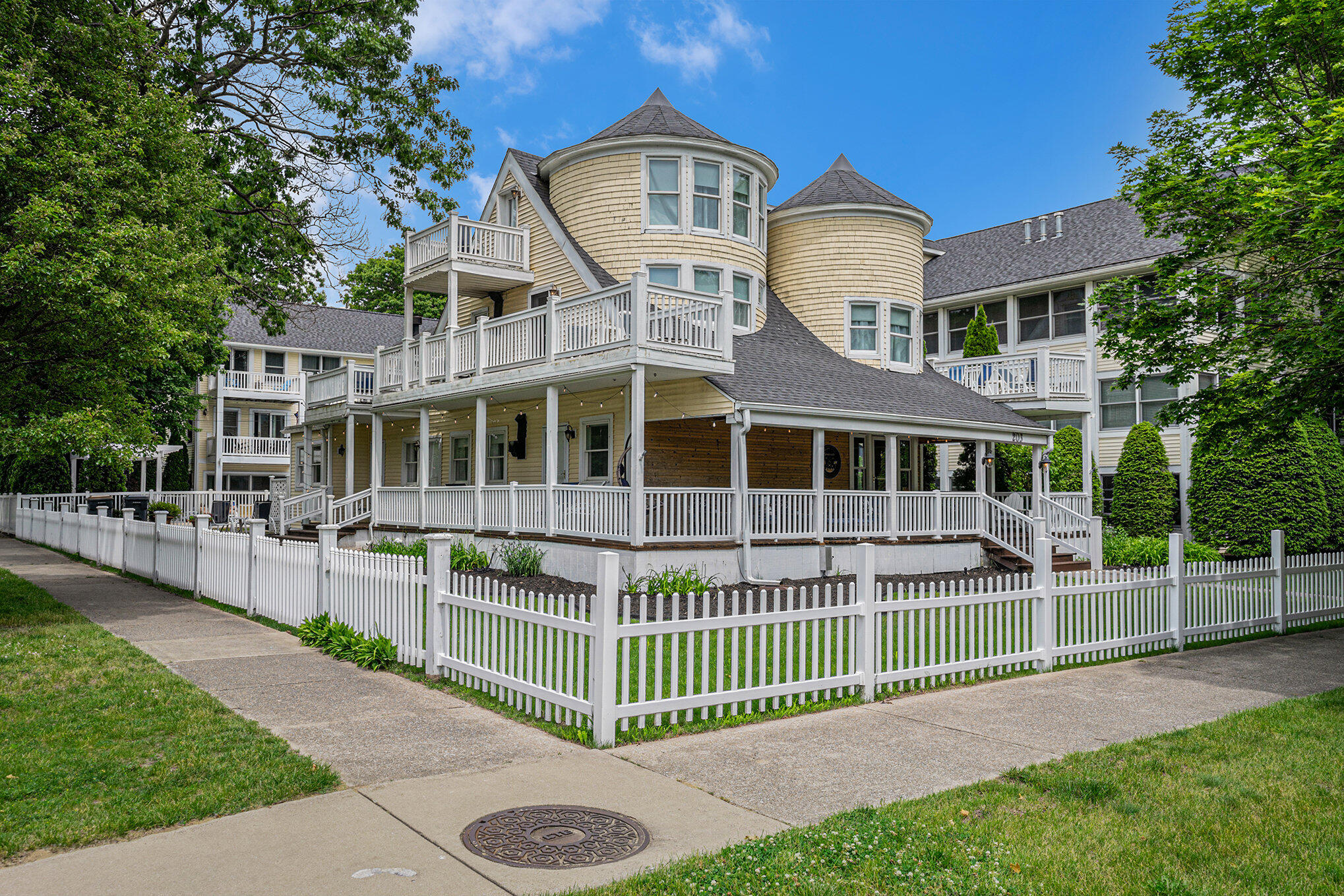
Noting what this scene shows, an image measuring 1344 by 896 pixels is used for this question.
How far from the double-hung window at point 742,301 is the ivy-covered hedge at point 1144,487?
11.7 metres

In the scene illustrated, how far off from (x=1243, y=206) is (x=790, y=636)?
8.35 m

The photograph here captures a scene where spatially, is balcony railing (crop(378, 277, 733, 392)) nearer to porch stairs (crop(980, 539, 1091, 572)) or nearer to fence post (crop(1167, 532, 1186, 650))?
porch stairs (crop(980, 539, 1091, 572))

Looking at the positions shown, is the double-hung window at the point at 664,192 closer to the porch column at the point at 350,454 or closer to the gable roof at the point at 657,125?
the gable roof at the point at 657,125

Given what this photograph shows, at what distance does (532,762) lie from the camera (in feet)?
21.5

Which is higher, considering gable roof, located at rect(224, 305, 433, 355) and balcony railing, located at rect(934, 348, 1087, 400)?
gable roof, located at rect(224, 305, 433, 355)

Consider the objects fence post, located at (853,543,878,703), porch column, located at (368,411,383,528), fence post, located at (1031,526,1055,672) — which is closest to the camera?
fence post, located at (853,543,878,703)

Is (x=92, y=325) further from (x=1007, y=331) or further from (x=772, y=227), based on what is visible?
(x=1007, y=331)

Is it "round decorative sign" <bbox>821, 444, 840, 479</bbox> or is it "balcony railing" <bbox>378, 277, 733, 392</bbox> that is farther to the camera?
"round decorative sign" <bbox>821, 444, 840, 479</bbox>

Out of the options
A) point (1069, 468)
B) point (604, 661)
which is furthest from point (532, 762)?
point (1069, 468)

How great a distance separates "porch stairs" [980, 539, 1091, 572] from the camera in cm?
2000

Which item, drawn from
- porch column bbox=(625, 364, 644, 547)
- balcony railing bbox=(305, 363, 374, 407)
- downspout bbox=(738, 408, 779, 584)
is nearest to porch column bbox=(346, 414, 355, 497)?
balcony railing bbox=(305, 363, 374, 407)

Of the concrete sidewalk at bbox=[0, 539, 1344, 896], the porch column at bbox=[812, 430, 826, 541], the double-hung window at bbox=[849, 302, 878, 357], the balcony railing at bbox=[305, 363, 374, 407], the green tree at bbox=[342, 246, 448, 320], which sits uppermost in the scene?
the green tree at bbox=[342, 246, 448, 320]

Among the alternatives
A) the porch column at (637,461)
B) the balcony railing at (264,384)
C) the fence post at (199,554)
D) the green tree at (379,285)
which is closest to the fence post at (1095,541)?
the porch column at (637,461)

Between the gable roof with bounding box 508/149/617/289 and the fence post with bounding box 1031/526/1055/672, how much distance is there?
11.4 m
